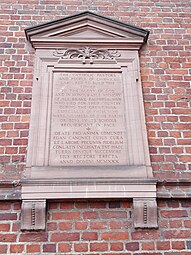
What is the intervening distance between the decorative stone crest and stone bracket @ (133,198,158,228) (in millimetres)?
1818

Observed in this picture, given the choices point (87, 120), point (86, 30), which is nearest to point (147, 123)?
point (87, 120)

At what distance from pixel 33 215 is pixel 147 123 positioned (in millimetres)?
1585

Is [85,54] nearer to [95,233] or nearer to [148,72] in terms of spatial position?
[148,72]

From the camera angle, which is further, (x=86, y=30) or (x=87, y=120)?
(x=86, y=30)

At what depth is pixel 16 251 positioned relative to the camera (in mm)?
2828

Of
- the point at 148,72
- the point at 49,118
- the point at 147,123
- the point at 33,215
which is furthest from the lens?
the point at 148,72

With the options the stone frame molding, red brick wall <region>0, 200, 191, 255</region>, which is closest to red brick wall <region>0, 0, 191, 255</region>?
red brick wall <region>0, 200, 191, 255</region>

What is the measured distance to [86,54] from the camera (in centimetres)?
395

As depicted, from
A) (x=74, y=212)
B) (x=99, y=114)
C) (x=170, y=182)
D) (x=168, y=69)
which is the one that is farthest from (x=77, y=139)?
(x=168, y=69)

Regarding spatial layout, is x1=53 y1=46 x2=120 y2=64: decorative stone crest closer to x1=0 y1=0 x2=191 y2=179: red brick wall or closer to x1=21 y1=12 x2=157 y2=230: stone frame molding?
x1=21 y1=12 x2=157 y2=230: stone frame molding

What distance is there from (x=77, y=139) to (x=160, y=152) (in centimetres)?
90

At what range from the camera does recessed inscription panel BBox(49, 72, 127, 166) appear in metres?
3.28

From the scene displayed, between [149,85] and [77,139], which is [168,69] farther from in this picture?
[77,139]

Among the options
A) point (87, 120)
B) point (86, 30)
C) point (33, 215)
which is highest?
point (86, 30)
